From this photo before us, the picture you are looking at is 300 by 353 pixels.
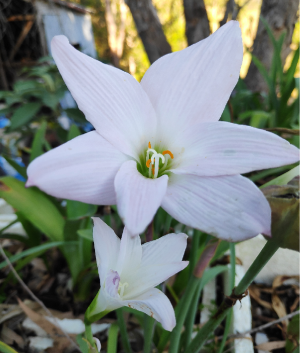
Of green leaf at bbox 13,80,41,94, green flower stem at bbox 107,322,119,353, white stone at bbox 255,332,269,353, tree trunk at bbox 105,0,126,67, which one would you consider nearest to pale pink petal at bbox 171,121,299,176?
green flower stem at bbox 107,322,119,353

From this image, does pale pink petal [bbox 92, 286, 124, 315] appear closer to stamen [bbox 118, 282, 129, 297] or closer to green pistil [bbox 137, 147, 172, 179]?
stamen [bbox 118, 282, 129, 297]

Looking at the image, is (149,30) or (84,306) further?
(149,30)

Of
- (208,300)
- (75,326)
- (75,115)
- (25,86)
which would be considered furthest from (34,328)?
(25,86)

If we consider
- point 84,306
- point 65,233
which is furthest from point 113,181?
point 84,306

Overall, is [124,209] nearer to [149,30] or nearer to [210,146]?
[210,146]

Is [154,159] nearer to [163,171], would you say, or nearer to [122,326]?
[163,171]

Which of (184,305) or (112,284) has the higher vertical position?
(112,284)

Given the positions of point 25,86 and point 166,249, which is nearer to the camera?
point 166,249

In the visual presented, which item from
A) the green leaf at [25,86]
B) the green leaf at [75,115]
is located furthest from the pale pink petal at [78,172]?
the green leaf at [25,86]
